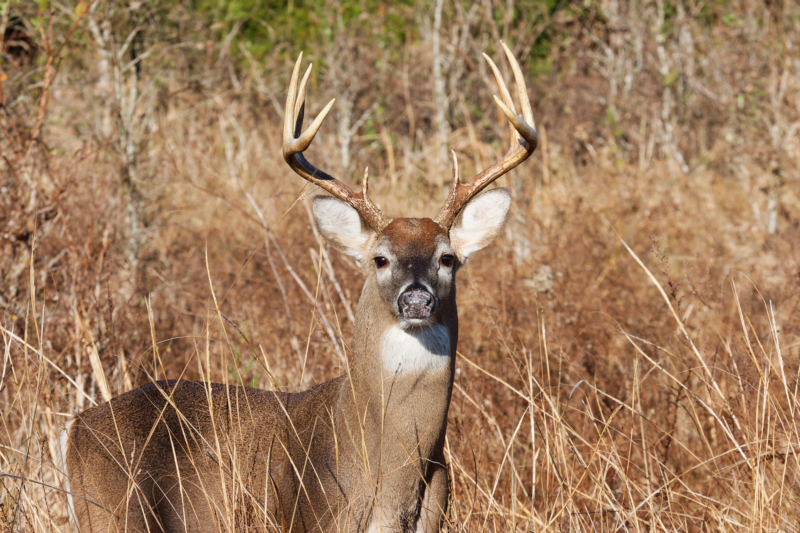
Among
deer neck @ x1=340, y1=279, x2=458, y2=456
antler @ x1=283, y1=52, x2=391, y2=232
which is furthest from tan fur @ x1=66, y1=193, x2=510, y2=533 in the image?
antler @ x1=283, y1=52, x2=391, y2=232

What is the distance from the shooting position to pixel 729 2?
11031 mm

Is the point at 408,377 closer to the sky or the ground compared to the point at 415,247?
closer to the ground

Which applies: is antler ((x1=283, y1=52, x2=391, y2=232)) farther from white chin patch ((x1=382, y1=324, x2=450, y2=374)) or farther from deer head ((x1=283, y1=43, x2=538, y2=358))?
white chin patch ((x1=382, y1=324, x2=450, y2=374))

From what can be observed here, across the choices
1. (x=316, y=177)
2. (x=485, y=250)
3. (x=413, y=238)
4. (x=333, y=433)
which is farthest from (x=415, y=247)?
(x=485, y=250)

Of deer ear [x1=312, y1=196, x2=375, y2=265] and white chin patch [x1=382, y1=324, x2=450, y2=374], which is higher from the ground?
deer ear [x1=312, y1=196, x2=375, y2=265]

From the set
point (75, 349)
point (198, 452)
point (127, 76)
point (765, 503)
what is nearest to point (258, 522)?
point (198, 452)

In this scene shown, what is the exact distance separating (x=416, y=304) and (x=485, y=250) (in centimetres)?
369

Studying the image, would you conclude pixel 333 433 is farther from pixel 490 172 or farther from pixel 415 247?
pixel 490 172

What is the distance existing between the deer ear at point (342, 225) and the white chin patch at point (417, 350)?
0.55 m

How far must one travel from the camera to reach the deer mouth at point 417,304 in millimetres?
2756

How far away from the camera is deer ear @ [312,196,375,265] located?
3.30m

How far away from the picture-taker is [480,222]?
3455mm

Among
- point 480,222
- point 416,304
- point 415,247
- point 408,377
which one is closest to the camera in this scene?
point 416,304

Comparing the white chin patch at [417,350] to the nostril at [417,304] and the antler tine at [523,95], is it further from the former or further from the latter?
the antler tine at [523,95]
